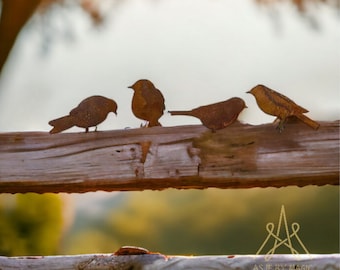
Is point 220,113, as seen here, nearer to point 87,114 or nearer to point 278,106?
point 278,106

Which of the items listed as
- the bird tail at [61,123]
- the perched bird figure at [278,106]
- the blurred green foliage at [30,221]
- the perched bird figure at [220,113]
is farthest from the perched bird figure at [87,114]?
the blurred green foliage at [30,221]

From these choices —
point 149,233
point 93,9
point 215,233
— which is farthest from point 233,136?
point 93,9

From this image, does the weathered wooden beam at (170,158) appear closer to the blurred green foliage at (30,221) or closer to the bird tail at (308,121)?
the bird tail at (308,121)

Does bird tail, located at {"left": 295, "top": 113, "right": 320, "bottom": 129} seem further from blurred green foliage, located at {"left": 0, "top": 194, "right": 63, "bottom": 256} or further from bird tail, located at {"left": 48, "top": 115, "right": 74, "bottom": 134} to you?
blurred green foliage, located at {"left": 0, "top": 194, "right": 63, "bottom": 256}

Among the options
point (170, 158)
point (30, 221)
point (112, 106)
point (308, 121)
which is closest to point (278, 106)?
point (308, 121)

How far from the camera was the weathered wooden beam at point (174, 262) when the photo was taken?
4.07 feet

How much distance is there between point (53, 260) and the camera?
1.35m

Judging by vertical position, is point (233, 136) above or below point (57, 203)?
above

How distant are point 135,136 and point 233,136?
0.19 metres

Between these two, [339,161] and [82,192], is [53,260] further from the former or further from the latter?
[339,161]

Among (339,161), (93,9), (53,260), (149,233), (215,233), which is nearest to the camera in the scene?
(339,161)

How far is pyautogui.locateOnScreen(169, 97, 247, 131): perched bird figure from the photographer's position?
1290 mm

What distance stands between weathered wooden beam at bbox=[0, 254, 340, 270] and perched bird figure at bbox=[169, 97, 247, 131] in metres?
0.25

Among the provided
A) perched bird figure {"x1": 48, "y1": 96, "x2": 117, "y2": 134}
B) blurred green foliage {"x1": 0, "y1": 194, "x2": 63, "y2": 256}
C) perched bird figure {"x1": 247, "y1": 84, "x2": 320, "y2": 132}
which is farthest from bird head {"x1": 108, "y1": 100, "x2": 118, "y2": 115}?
blurred green foliage {"x1": 0, "y1": 194, "x2": 63, "y2": 256}
